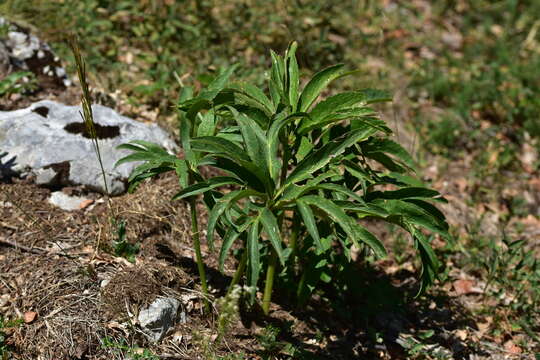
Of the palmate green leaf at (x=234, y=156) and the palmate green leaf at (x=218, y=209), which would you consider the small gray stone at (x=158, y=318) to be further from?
the palmate green leaf at (x=234, y=156)

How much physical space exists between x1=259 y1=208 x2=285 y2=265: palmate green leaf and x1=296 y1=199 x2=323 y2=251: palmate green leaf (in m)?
0.12

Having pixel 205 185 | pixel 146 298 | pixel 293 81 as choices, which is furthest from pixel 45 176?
pixel 293 81

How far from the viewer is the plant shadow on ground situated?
321cm

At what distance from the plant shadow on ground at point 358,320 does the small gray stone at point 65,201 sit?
66 cm

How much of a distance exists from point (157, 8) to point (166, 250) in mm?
3029

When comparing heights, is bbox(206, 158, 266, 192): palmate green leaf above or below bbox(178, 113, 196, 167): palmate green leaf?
below

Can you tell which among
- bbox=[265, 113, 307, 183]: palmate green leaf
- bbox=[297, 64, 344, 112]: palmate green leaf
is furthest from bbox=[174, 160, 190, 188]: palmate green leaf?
bbox=[297, 64, 344, 112]: palmate green leaf

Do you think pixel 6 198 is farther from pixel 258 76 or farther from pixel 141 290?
pixel 258 76

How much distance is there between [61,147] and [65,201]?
14.0 inches

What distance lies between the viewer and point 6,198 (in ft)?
11.5

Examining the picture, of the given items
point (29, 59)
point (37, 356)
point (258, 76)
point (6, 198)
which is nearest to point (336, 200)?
point (37, 356)

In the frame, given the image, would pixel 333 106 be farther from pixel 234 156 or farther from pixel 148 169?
pixel 148 169

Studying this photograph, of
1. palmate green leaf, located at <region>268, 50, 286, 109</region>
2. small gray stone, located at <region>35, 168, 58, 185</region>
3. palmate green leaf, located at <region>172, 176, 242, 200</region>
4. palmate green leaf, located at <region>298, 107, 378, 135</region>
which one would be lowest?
small gray stone, located at <region>35, 168, 58, 185</region>

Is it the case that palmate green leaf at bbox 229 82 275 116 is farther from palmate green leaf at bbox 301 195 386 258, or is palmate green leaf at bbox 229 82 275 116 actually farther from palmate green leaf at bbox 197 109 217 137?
palmate green leaf at bbox 301 195 386 258
